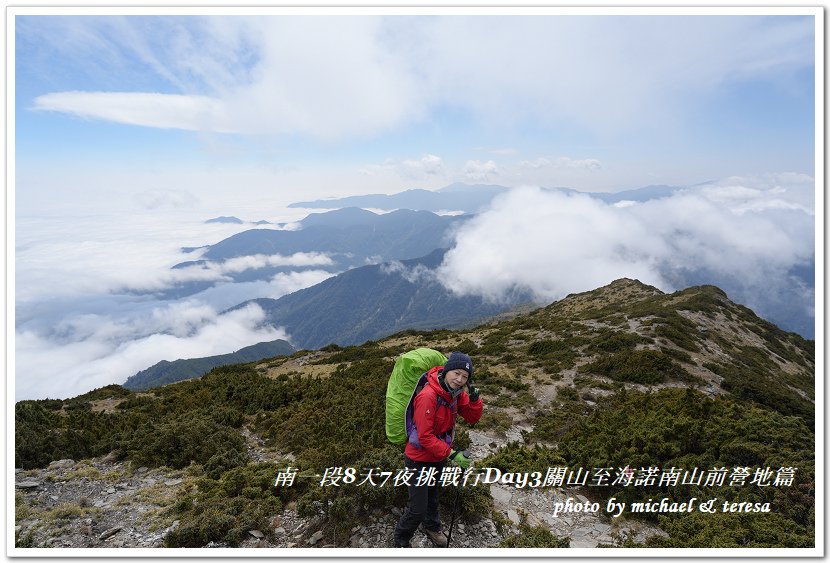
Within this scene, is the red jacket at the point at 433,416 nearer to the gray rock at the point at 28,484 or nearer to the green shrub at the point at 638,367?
the gray rock at the point at 28,484

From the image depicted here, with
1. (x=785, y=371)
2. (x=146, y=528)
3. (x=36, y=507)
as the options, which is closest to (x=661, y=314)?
(x=785, y=371)

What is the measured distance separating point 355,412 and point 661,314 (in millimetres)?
25042

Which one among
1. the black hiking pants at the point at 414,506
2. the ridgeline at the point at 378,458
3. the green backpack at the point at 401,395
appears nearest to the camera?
the green backpack at the point at 401,395

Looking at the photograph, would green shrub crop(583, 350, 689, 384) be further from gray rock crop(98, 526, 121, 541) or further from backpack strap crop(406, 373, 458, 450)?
gray rock crop(98, 526, 121, 541)

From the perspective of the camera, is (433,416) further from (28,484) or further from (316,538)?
(28,484)

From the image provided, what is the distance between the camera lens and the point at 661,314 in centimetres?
2667

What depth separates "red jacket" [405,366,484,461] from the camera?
469 centimetres

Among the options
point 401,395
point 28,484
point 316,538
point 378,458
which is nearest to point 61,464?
point 28,484

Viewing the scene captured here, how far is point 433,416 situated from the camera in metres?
4.74

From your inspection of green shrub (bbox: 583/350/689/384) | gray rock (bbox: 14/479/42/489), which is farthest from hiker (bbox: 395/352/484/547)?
green shrub (bbox: 583/350/689/384)

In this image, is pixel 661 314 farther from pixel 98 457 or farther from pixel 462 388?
Answer: pixel 98 457

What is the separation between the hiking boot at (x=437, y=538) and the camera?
5453 millimetres

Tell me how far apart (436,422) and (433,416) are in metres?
0.22

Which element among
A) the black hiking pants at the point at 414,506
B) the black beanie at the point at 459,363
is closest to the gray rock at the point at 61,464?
the black hiking pants at the point at 414,506
